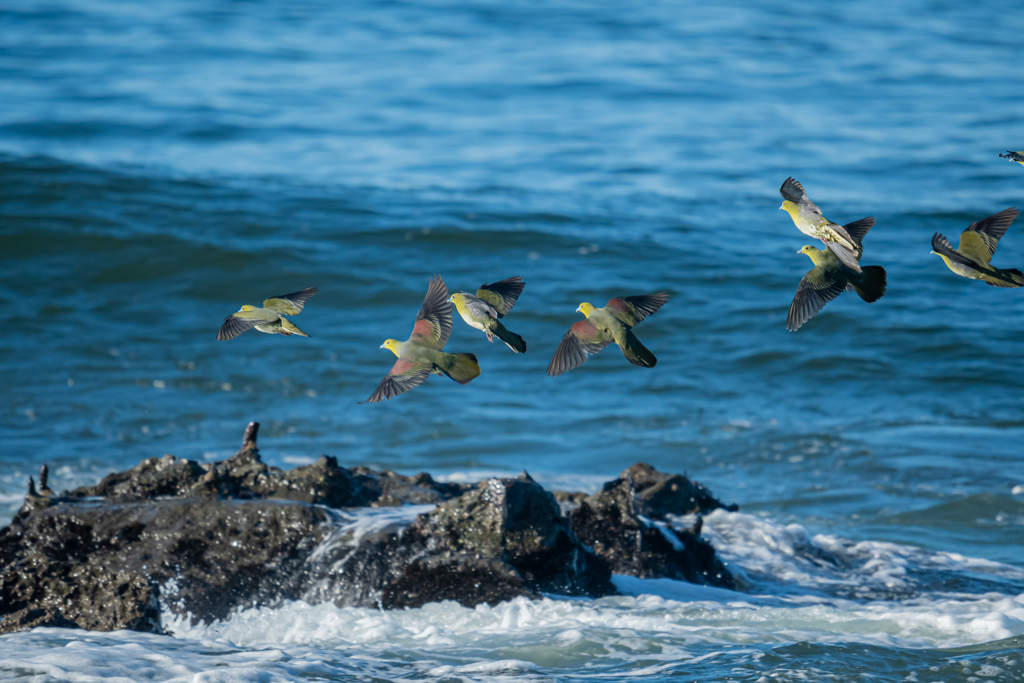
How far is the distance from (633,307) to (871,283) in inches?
17.7

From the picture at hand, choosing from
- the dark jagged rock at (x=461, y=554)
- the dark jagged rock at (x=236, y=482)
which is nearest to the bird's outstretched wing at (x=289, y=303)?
the dark jagged rock at (x=461, y=554)

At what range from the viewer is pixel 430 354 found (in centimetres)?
189

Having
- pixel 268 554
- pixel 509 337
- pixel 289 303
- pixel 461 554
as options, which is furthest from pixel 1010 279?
pixel 268 554

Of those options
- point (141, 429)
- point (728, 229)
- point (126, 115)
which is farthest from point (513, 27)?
point (141, 429)

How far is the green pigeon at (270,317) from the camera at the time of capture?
1.97 meters

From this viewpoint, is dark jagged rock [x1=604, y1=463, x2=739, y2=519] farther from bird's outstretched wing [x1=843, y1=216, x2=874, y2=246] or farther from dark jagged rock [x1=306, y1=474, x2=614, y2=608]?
bird's outstretched wing [x1=843, y1=216, x2=874, y2=246]

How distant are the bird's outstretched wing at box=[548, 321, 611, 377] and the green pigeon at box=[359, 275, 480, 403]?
0.51 feet

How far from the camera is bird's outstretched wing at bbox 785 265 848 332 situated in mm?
1819

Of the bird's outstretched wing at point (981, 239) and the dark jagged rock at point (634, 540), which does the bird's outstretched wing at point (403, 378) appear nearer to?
the bird's outstretched wing at point (981, 239)

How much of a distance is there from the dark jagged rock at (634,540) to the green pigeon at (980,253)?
327 centimetres

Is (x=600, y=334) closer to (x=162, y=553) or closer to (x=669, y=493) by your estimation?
(x=162, y=553)

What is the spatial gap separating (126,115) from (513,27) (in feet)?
45.6

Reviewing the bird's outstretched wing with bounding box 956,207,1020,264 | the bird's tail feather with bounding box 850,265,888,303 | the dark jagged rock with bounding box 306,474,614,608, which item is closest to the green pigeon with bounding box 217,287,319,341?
the bird's tail feather with bounding box 850,265,888,303

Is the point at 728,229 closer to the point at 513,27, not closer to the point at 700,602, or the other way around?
the point at 700,602
